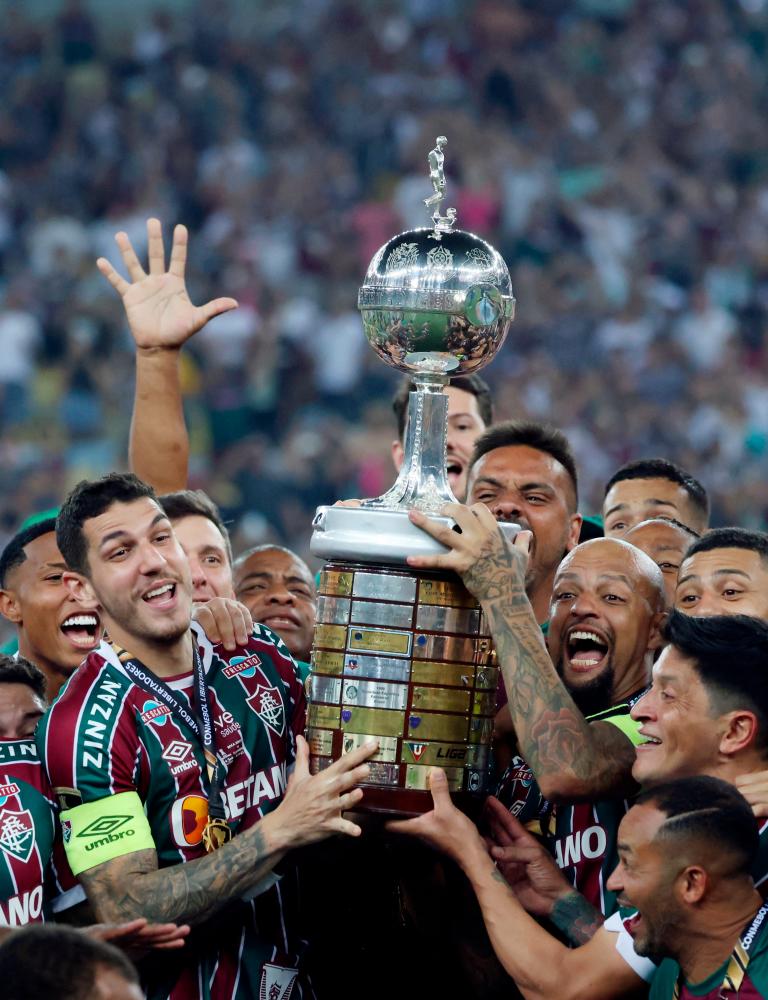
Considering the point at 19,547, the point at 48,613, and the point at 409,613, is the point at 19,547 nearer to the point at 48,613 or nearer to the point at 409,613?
the point at 48,613

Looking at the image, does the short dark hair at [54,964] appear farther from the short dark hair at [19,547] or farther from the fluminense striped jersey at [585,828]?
the short dark hair at [19,547]

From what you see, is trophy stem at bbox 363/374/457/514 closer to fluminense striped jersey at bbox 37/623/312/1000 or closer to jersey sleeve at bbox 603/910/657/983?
fluminense striped jersey at bbox 37/623/312/1000

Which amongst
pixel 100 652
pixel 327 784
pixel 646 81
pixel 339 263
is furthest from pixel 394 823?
pixel 646 81

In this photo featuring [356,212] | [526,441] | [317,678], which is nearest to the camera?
[317,678]

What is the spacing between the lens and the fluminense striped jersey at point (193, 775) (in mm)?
4078

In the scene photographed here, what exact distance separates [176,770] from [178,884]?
0.32 m

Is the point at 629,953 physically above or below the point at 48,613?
below

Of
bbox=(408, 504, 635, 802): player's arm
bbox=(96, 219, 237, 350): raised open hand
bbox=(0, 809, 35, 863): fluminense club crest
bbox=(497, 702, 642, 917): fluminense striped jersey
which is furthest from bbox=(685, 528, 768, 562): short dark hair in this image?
bbox=(0, 809, 35, 863): fluminense club crest

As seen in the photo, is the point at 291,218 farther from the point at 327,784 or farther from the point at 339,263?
the point at 327,784

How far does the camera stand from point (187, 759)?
13.8 feet

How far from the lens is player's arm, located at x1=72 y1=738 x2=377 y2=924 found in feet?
12.8

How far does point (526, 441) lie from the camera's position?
5211mm

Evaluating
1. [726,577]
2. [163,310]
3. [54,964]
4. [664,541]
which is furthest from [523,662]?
[163,310]

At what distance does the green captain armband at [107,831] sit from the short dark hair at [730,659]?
4.38 feet
